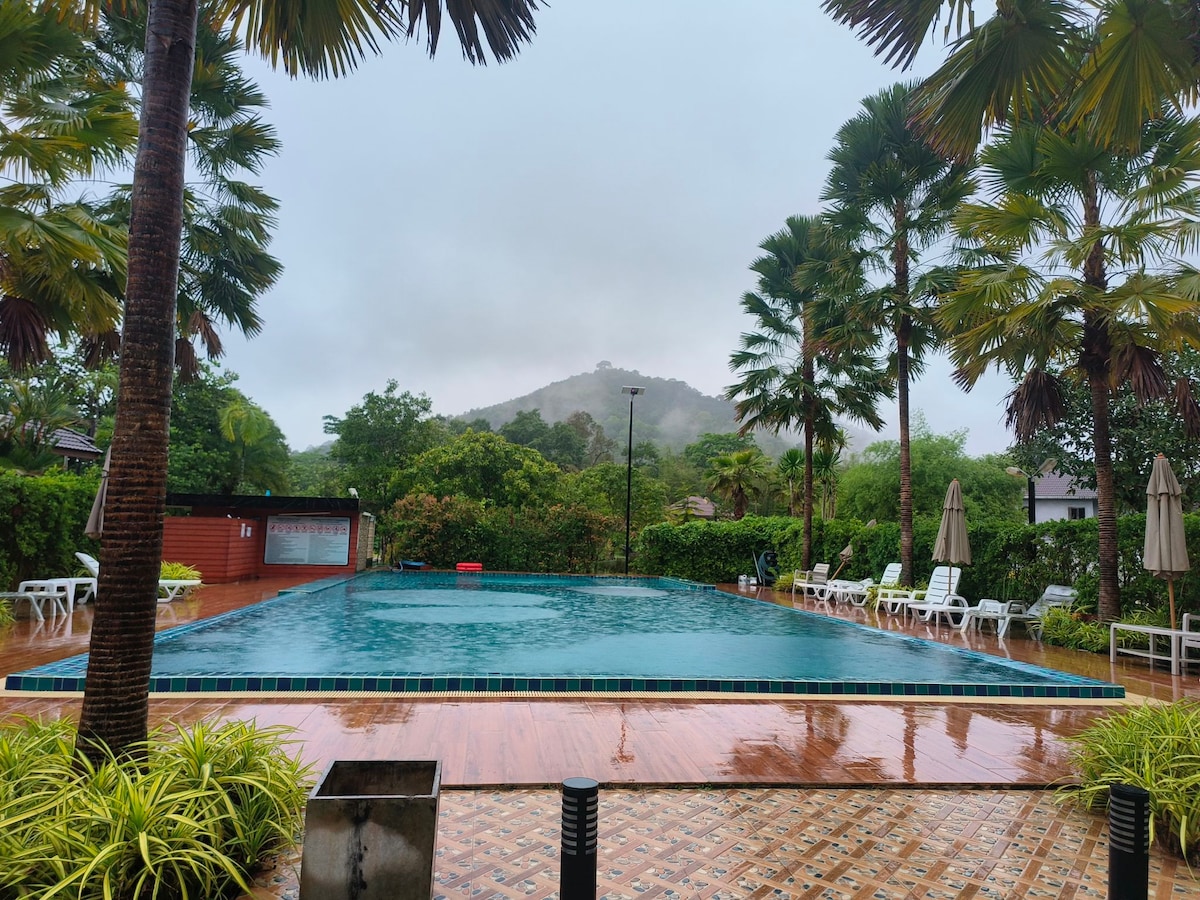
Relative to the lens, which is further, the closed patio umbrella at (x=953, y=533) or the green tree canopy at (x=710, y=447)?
the green tree canopy at (x=710, y=447)

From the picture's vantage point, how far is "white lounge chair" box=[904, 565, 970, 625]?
36.4ft

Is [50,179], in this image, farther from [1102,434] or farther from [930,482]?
[930,482]

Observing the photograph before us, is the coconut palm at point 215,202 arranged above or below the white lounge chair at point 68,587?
above

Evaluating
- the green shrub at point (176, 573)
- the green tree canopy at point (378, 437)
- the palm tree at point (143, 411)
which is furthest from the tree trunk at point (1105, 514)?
the green tree canopy at point (378, 437)

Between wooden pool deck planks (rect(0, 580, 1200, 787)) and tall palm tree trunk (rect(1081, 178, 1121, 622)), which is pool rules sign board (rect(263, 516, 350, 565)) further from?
tall palm tree trunk (rect(1081, 178, 1121, 622))

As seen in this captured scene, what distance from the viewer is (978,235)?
9086 mm

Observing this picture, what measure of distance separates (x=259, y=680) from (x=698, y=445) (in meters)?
45.1

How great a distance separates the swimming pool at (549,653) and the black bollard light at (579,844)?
4.23m

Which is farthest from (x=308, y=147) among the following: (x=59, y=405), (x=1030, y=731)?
(x=1030, y=731)

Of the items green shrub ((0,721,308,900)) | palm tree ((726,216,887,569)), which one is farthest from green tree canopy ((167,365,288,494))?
green shrub ((0,721,308,900))

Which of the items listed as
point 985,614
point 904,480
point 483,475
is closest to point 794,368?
point 904,480

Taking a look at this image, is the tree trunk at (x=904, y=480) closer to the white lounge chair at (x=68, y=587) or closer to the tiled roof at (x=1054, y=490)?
the white lounge chair at (x=68, y=587)

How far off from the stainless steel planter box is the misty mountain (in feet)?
243

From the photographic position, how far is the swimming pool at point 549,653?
20.0 feet
